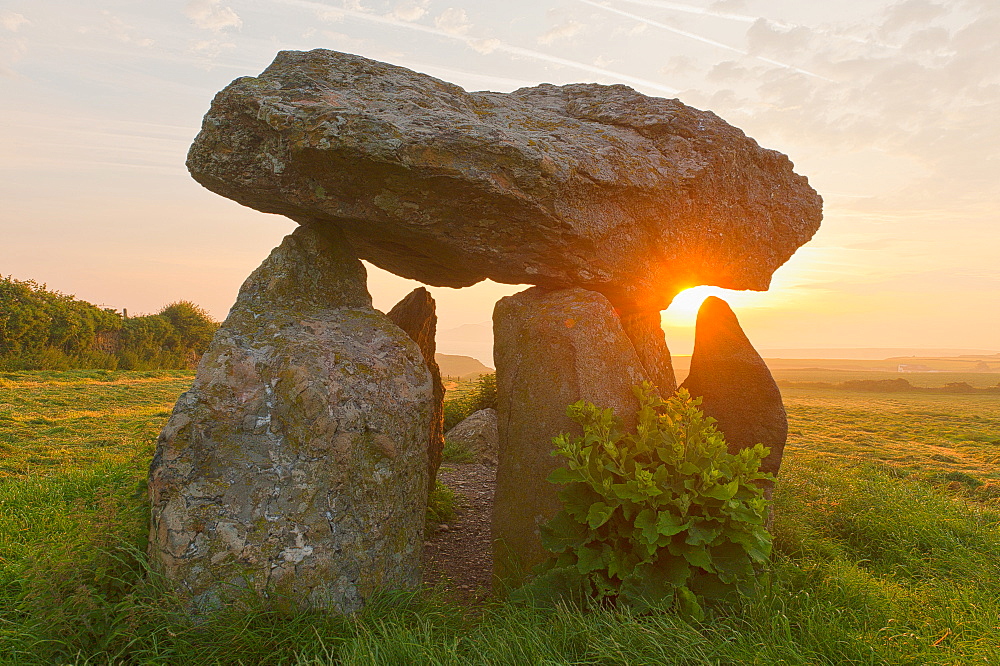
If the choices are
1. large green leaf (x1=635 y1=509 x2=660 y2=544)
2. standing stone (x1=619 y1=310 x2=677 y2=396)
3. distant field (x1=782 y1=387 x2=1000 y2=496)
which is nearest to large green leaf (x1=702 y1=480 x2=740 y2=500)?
large green leaf (x1=635 y1=509 x2=660 y2=544)

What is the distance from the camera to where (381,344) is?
222 inches

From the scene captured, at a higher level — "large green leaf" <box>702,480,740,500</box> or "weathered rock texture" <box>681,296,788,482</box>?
"weathered rock texture" <box>681,296,788,482</box>

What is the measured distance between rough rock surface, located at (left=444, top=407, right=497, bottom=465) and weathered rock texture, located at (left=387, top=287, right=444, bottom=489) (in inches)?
133

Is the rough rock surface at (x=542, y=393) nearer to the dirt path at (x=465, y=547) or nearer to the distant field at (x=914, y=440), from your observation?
the dirt path at (x=465, y=547)

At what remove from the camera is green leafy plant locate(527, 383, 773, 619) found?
4258mm

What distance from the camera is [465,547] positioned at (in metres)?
7.23

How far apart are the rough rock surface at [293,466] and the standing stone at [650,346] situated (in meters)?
2.82

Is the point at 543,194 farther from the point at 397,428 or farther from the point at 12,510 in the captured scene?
the point at 12,510

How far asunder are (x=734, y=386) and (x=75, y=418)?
45.1ft

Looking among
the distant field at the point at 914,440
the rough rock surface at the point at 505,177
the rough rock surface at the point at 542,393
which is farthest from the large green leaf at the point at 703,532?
the distant field at the point at 914,440

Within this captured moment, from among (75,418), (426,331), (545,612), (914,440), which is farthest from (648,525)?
(914,440)

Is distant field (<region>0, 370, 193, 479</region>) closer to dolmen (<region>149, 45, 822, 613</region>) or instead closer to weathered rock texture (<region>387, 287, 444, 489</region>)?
dolmen (<region>149, 45, 822, 613</region>)

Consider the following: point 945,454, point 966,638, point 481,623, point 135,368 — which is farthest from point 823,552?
point 135,368

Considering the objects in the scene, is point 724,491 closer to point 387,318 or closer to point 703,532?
point 703,532
